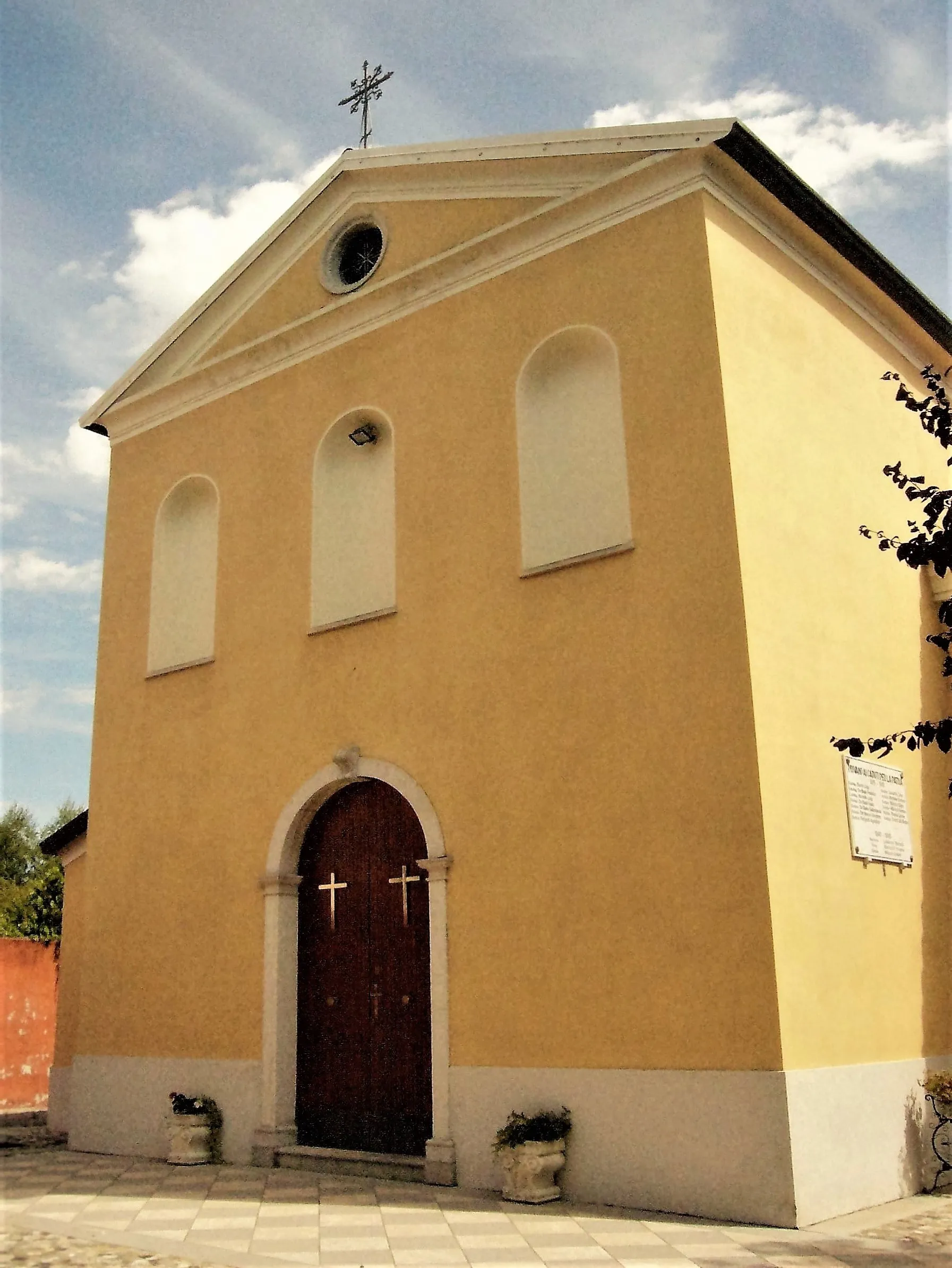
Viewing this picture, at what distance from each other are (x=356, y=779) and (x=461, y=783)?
1260mm

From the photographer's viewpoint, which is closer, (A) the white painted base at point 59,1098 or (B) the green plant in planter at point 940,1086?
(B) the green plant in planter at point 940,1086

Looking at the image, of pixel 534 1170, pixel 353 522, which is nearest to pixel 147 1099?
pixel 534 1170

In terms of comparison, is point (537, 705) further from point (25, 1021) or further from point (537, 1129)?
point (25, 1021)

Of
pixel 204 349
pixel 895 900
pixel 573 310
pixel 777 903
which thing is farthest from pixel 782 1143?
pixel 204 349

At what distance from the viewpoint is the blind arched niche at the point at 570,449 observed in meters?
8.60

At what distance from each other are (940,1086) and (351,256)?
874cm

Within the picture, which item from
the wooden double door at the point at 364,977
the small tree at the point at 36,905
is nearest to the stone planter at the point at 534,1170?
the wooden double door at the point at 364,977

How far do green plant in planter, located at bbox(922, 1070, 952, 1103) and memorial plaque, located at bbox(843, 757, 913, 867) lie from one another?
4.88ft

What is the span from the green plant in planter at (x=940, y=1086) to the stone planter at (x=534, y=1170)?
2.69 m

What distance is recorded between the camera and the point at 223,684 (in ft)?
35.0

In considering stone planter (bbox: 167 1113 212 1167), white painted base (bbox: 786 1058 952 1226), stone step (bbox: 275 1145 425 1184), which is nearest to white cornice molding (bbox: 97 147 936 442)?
white painted base (bbox: 786 1058 952 1226)

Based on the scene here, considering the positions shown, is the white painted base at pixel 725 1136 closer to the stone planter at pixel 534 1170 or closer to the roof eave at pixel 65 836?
the stone planter at pixel 534 1170

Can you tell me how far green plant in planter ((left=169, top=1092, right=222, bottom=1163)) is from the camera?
944cm

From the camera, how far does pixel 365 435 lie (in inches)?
400
